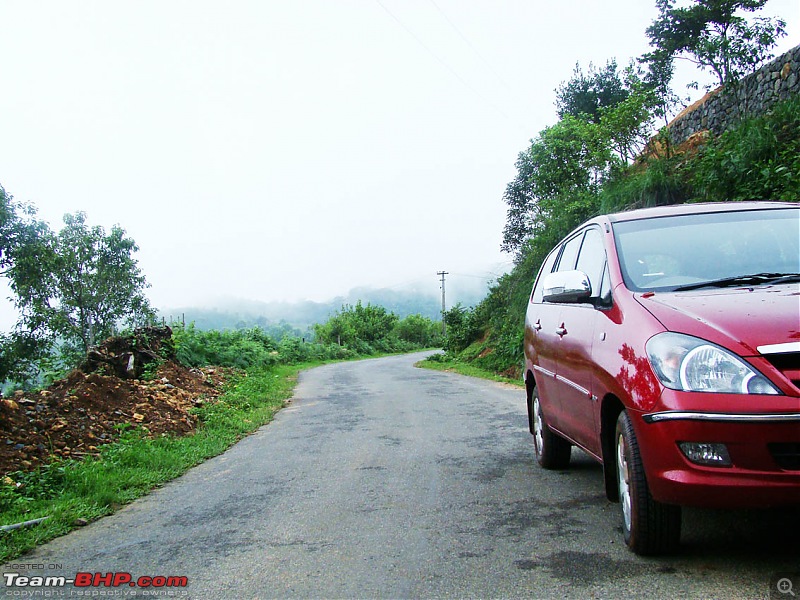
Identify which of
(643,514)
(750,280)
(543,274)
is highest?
(543,274)

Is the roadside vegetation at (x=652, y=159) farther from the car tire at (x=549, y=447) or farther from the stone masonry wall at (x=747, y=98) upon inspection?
the car tire at (x=549, y=447)

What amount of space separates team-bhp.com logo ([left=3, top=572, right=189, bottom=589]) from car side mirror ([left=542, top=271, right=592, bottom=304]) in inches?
111

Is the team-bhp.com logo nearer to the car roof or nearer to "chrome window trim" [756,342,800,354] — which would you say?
"chrome window trim" [756,342,800,354]

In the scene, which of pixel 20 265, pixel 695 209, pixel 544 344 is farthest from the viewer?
pixel 20 265

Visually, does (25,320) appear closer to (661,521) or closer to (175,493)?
(175,493)

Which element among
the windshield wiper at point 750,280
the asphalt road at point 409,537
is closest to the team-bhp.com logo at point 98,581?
the asphalt road at point 409,537

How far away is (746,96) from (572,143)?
22.8ft

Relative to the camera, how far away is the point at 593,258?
4.88 m

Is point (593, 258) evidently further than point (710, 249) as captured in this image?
Yes

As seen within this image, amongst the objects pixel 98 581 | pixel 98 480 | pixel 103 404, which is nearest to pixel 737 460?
pixel 98 581

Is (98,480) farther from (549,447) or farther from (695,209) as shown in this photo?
(695,209)

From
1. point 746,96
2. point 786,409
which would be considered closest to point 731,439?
point 786,409

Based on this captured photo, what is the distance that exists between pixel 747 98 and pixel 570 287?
1518 centimetres

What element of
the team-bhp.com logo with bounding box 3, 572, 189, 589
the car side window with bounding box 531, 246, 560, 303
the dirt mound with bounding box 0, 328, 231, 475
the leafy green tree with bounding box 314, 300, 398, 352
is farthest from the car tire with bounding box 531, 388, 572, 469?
the leafy green tree with bounding box 314, 300, 398, 352
